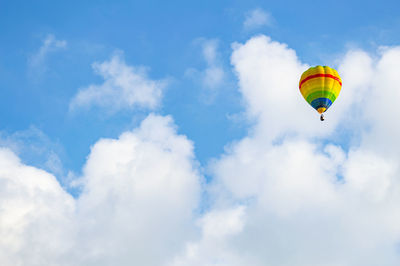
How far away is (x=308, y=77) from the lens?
75.5 meters

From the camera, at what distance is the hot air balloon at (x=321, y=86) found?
74.1 meters

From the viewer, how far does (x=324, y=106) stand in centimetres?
7450

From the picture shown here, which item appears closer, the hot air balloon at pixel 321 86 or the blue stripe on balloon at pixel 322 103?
the hot air balloon at pixel 321 86

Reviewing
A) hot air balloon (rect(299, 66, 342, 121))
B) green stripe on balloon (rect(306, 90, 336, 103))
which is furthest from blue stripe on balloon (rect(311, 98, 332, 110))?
green stripe on balloon (rect(306, 90, 336, 103))

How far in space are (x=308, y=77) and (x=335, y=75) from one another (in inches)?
212

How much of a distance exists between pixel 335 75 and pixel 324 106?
680cm

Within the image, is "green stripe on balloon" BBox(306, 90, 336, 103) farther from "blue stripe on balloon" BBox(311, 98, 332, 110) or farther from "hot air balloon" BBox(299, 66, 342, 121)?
"blue stripe on balloon" BBox(311, 98, 332, 110)

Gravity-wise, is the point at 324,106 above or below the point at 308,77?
below

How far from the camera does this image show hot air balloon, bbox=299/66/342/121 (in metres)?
74.1

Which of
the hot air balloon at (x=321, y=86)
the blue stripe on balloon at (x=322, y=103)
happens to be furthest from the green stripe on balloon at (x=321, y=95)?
the blue stripe on balloon at (x=322, y=103)

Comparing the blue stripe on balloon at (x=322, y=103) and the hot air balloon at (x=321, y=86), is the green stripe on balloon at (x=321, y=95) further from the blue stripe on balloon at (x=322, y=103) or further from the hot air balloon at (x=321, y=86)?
the blue stripe on balloon at (x=322, y=103)

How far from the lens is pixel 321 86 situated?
2913 inches

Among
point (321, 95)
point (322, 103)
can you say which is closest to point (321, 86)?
point (321, 95)

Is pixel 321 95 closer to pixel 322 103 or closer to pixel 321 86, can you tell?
pixel 322 103
